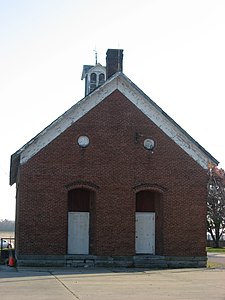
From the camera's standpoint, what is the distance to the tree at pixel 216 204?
2496 inches

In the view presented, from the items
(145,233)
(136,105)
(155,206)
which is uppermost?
(136,105)

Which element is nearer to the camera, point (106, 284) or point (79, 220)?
point (106, 284)

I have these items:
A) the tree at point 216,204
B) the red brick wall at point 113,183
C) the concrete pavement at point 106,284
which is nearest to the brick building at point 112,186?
the red brick wall at point 113,183

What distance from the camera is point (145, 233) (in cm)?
2964

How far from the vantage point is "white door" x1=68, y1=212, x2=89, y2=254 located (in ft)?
94.0

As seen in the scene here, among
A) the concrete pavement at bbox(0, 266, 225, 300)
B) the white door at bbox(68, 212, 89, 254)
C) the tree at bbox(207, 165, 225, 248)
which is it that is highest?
the tree at bbox(207, 165, 225, 248)

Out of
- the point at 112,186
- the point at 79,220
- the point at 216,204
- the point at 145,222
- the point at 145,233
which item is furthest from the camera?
the point at 216,204

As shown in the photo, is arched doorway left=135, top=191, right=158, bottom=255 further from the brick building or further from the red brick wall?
the red brick wall

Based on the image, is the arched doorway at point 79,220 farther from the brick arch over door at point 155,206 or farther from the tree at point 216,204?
the tree at point 216,204

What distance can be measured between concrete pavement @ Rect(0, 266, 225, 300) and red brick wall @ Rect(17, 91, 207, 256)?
226cm

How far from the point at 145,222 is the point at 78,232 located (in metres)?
3.51

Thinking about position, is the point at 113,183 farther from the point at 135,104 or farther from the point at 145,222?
the point at 135,104

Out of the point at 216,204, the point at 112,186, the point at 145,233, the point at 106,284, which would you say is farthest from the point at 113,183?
the point at 216,204

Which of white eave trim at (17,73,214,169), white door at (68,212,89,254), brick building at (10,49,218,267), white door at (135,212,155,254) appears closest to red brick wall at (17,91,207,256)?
brick building at (10,49,218,267)
